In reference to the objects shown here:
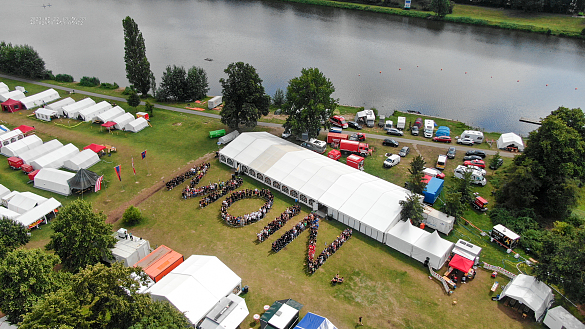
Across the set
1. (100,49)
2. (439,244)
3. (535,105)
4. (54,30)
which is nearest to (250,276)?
(439,244)

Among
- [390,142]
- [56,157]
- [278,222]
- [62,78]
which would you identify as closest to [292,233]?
[278,222]

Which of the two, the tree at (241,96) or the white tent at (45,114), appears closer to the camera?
the tree at (241,96)

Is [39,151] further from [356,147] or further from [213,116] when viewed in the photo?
[356,147]

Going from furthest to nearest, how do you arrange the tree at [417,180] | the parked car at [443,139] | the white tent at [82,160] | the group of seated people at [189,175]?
the parked car at [443,139], the white tent at [82,160], the group of seated people at [189,175], the tree at [417,180]

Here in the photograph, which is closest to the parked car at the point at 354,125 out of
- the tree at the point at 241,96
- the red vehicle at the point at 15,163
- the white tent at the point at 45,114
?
the tree at the point at 241,96

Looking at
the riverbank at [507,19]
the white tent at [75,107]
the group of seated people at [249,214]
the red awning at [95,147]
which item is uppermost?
the riverbank at [507,19]

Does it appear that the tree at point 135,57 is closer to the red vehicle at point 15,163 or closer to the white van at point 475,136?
the red vehicle at point 15,163

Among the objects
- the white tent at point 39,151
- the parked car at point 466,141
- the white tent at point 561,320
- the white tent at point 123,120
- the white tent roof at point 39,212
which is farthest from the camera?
the white tent at point 123,120

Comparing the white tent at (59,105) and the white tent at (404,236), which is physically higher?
the white tent at (59,105)
